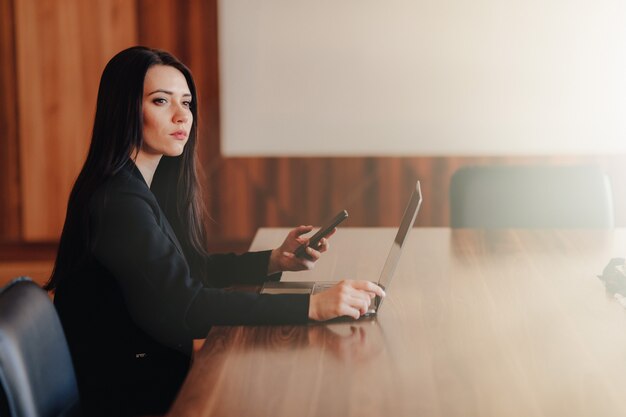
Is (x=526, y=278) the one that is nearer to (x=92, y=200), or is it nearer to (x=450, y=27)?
(x=92, y=200)

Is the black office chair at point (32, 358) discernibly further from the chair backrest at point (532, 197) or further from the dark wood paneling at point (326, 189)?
the dark wood paneling at point (326, 189)

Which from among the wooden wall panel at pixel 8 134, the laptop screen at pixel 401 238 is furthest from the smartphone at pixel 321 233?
the wooden wall panel at pixel 8 134

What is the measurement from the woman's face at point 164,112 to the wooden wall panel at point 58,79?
104 inches

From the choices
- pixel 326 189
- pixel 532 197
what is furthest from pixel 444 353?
pixel 326 189

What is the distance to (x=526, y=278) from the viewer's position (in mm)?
2035

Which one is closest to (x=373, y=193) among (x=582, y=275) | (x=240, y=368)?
(x=582, y=275)

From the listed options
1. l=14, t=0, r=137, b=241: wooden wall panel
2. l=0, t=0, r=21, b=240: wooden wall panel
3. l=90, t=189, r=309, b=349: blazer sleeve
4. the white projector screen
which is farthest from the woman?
l=0, t=0, r=21, b=240: wooden wall panel

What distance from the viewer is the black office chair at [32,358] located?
1295 mm

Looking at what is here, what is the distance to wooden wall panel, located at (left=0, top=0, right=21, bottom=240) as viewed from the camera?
4.51m

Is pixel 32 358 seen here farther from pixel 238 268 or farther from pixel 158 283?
pixel 238 268

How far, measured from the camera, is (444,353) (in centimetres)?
151

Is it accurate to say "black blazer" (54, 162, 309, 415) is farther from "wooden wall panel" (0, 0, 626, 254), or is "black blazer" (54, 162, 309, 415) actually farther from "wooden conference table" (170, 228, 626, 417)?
"wooden wall panel" (0, 0, 626, 254)

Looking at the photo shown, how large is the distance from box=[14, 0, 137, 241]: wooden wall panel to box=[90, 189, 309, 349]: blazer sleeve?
290 centimetres

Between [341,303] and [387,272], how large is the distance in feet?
0.74
